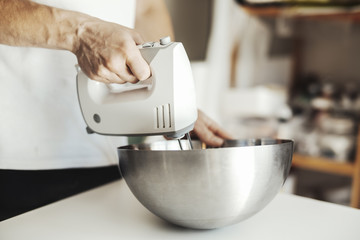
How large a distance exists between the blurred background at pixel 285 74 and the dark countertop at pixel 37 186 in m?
1.03

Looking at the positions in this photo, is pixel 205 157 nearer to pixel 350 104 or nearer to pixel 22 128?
pixel 22 128

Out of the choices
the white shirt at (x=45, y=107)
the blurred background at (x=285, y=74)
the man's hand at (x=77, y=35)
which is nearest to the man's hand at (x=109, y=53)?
the man's hand at (x=77, y=35)

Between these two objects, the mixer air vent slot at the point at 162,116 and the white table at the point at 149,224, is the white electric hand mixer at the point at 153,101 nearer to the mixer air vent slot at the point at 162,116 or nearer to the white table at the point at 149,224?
the mixer air vent slot at the point at 162,116

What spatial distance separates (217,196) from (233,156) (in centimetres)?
6

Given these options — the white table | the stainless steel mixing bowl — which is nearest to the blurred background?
the white table

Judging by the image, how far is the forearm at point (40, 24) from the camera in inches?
20.2

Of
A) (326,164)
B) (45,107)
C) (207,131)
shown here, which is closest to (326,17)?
(326,164)

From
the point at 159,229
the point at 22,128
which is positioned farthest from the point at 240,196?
the point at 22,128

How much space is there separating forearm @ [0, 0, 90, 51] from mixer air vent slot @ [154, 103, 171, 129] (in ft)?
0.53

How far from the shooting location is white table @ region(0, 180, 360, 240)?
1.70 feet

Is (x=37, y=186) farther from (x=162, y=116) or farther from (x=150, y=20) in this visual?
(x=150, y=20)

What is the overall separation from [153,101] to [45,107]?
32cm

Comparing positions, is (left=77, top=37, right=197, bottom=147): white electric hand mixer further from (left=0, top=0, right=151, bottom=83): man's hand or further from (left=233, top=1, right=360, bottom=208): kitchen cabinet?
(left=233, top=1, right=360, bottom=208): kitchen cabinet

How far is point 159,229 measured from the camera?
542mm
